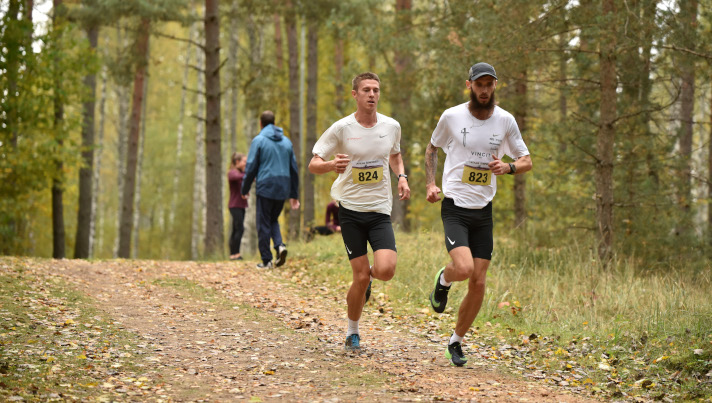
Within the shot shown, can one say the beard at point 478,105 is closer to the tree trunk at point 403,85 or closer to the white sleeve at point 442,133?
the white sleeve at point 442,133

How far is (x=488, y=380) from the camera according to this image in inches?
220

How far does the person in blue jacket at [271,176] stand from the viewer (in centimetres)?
1114

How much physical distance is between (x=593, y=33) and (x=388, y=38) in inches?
Result: 317

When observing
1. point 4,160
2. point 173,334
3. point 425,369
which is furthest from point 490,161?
point 4,160

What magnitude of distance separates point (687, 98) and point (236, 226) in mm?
12324

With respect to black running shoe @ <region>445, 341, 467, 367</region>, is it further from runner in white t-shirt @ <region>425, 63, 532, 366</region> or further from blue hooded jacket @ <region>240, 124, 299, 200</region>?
blue hooded jacket @ <region>240, 124, 299, 200</region>

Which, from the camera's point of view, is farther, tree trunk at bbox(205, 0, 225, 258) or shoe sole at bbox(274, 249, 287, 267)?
tree trunk at bbox(205, 0, 225, 258)

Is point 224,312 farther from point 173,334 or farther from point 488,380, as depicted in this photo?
point 488,380

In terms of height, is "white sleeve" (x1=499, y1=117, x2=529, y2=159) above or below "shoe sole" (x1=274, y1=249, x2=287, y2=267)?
above

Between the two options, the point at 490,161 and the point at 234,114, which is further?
the point at 234,114

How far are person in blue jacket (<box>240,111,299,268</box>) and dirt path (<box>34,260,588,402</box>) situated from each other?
1101 millimetres

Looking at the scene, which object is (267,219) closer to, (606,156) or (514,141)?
(606,156)

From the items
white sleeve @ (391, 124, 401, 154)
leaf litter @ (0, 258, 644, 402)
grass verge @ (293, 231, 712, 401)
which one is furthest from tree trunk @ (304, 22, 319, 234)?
white sleeve @ (391, 124, 401, 154)

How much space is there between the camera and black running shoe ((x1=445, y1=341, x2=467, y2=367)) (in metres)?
6.01
